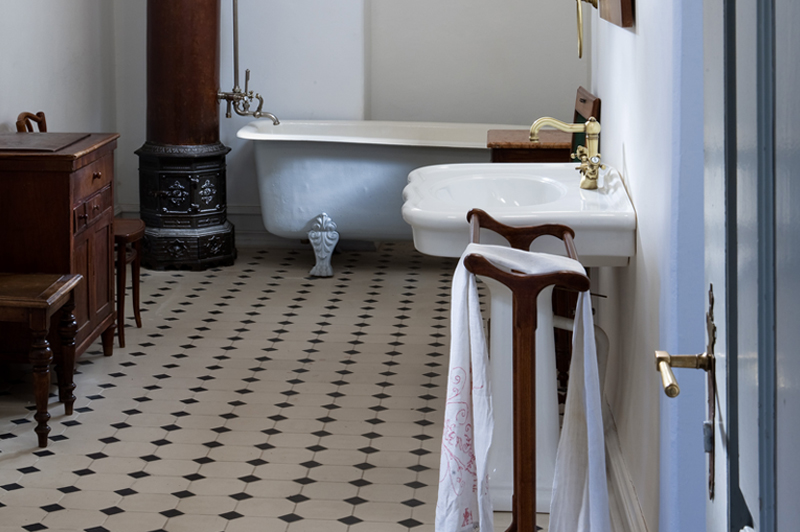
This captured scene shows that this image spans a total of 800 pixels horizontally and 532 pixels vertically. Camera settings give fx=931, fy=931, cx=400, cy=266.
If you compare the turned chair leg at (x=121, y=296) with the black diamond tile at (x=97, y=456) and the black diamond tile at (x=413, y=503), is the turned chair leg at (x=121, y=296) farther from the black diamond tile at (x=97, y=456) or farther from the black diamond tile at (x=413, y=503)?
the black diamond tile at (x=413, y=503)

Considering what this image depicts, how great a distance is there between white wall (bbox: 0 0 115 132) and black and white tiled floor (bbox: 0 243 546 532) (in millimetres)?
1240

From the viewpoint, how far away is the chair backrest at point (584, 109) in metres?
3.71

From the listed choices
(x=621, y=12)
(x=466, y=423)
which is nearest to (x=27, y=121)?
(x=621, y=12)

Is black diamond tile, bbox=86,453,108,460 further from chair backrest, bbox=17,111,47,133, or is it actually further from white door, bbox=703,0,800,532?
white door, bbox=703,0,800,532

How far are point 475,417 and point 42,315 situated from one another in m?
1.72

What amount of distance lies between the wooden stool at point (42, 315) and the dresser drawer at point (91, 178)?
0.36 metres

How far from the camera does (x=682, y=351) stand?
77.8 inches

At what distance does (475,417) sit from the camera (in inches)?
87.0

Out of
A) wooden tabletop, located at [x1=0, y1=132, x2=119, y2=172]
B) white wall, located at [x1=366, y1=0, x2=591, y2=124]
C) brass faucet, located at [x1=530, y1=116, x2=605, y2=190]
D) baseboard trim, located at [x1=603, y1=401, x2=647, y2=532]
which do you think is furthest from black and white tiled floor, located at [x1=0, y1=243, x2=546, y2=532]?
white wall, located at [x1=366, y1=0, x2=591, y2=124]

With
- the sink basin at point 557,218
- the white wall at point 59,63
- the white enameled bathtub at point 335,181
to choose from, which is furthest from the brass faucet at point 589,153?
the white wall at point 59,63

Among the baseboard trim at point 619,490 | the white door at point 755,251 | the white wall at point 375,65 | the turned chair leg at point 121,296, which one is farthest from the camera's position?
the white wall at point 375,65

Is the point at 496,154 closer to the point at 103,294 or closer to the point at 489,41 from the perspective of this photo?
the point at 103,294

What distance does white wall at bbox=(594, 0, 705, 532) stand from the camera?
6.27ft

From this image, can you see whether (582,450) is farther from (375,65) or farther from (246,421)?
(375,65)
